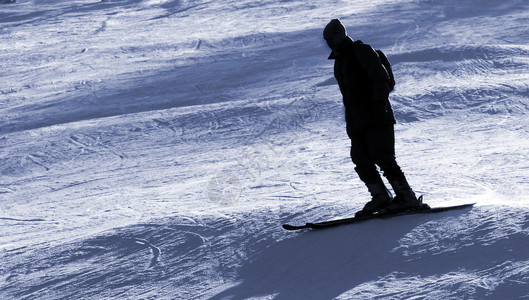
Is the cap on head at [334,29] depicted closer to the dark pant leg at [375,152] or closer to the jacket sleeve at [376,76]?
the jacket sleeve at [376,76]

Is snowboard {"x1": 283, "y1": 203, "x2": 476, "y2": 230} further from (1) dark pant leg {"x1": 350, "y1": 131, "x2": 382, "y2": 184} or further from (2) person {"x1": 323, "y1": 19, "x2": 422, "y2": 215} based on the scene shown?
(1) dark pant leg {"x1": 350, "y1": 131, "x2": 382, "y2": 184}

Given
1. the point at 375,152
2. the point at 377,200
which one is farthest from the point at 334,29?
the point at 377,200

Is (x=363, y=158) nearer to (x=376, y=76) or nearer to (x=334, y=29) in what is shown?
(x=376, y=76)

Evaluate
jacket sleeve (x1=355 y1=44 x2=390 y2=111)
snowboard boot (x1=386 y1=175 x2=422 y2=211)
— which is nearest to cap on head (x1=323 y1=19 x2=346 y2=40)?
jacket sleeve (x1=355 y1=44 x2=390 y2=111)

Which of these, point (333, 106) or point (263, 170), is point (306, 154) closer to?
point (263, 170)

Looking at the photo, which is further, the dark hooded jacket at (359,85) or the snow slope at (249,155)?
the dark hooded jacket at (359,85)

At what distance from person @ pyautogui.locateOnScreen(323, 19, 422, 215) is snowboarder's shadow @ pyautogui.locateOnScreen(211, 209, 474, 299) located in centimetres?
35

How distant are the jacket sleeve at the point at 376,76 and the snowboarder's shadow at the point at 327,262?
31.0 inches

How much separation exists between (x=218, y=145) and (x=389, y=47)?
828 centimetres

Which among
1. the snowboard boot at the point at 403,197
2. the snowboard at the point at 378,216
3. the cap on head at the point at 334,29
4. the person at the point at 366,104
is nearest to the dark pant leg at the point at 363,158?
the person at the point at 366,104

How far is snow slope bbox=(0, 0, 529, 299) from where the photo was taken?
4.60 metres

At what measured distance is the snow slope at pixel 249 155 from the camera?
15.1 ft

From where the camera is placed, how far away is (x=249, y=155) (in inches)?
447

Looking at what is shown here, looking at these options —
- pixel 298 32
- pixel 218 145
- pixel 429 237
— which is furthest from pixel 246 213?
pixel 298 32
